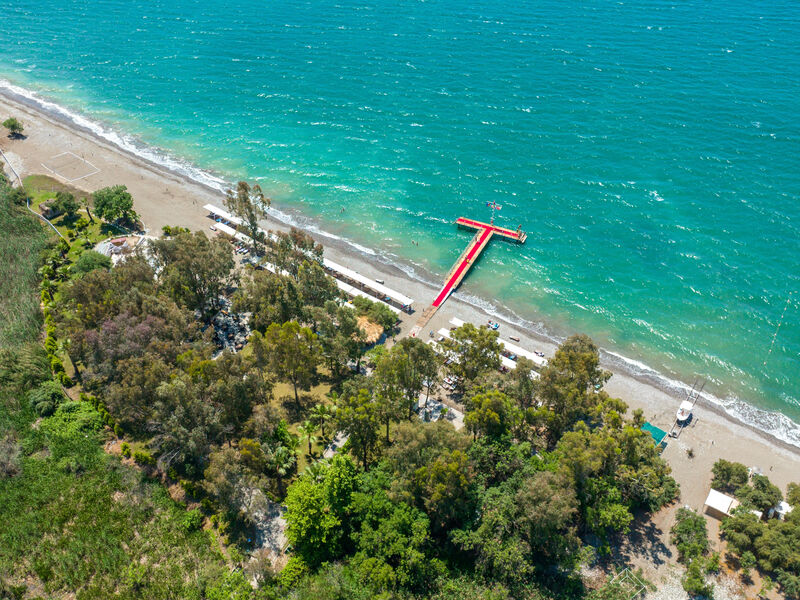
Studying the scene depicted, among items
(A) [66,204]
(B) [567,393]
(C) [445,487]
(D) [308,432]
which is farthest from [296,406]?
(A) [66,204]

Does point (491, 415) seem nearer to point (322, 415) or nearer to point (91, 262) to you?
point (322, 415)

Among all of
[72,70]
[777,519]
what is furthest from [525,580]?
[72,70]

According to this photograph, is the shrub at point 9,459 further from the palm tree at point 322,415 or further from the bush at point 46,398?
the palm tree at point 322,415

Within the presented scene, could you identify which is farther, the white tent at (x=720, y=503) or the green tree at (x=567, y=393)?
the green tree at (x=567, y=393)

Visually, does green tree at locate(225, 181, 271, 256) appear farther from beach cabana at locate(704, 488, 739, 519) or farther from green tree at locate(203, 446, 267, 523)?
beach cabana at locate(704, 488, 739, 519)

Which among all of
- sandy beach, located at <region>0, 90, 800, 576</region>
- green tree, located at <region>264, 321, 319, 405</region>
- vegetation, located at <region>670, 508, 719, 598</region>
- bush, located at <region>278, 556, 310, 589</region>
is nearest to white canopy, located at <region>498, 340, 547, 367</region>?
sandy beach, located at <region>0, 90, 800, 576</region>

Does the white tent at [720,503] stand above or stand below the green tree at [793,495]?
below

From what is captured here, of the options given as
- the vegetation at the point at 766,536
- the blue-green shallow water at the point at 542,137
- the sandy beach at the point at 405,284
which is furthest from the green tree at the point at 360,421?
the vegetation at the point at 766,536
